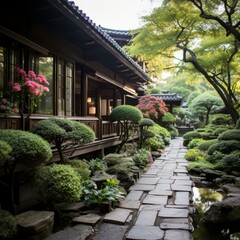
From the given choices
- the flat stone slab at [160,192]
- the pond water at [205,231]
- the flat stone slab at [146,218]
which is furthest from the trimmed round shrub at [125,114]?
the flat stone slab at [146,218]

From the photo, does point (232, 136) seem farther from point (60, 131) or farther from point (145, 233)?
point (60, 131)

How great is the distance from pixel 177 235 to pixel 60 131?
9.95ft

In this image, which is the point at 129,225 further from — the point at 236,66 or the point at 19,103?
the point at 236,66

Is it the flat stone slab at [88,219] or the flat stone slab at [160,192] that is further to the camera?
the flat stone slab at [160,192]

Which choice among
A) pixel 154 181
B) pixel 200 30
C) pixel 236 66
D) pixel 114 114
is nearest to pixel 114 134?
pixel 114 114

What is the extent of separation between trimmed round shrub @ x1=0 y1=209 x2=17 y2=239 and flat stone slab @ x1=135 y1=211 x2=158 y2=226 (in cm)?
242

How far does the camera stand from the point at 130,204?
6.78 meters

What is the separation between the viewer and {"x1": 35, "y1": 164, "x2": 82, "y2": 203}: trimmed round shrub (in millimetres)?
5129

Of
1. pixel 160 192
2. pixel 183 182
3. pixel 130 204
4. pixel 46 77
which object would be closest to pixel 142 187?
pixel 160 192

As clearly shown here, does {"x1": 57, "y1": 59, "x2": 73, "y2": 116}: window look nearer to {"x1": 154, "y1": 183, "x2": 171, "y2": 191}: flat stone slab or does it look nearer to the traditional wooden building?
the traditional wooden building

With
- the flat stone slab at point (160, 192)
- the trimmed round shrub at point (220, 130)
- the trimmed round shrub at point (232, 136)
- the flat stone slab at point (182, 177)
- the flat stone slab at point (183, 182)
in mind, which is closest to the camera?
the flat stone slab at point (160, 192)

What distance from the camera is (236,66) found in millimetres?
19172

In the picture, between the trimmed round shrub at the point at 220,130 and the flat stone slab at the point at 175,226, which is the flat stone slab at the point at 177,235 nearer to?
the flat stone slab at the point at 175,226

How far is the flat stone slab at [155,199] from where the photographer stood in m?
7.06
